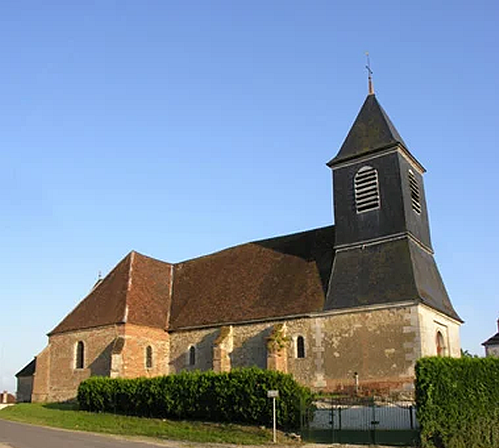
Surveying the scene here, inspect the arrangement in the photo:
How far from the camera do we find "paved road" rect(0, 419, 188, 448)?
15789 mm

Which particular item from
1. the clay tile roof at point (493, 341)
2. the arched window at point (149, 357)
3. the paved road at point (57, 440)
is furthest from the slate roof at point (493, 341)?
the paved road at point (57, 440)

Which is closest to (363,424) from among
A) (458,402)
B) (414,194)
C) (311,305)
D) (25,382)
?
(458,402)

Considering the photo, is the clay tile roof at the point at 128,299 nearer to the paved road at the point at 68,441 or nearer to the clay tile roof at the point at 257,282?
the clay tile roof at the point at 257,282

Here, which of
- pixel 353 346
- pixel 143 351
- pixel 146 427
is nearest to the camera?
pixel 146 427

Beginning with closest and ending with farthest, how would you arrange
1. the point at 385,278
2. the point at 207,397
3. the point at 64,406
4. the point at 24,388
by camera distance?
the point at 207,397
the point at 385,278
the point at 64,406
the point at 24,388

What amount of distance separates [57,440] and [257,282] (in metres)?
14.3

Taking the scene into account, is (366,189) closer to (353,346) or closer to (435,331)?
(435,331)

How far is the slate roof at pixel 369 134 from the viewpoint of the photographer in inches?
1085

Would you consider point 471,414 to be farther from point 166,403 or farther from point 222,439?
point 166,403

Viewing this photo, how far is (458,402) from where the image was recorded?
1583 centimetres

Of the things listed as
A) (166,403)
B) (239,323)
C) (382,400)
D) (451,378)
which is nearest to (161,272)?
(239,323)

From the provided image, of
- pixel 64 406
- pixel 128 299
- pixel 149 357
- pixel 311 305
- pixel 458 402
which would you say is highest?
pixel 128 299

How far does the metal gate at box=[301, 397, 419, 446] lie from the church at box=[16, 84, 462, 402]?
2.43 metres

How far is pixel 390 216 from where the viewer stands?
26.0m
